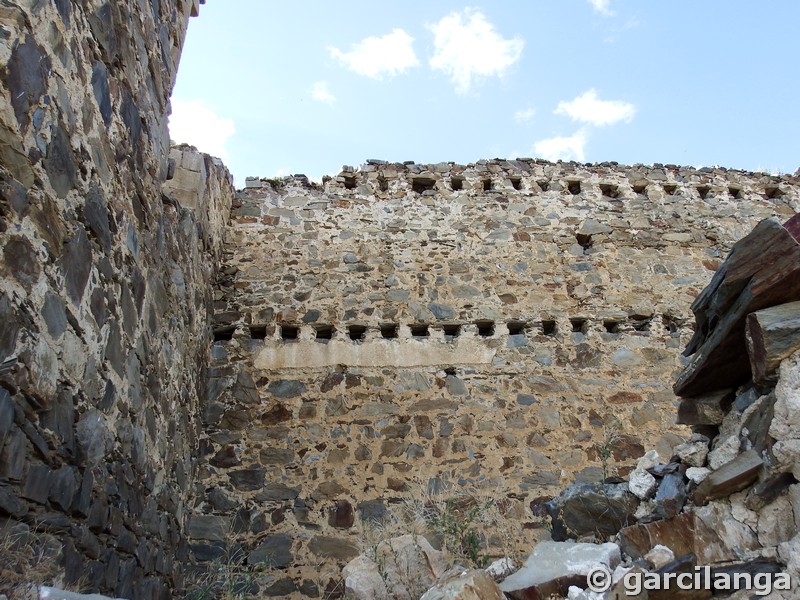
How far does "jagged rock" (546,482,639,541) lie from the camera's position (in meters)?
3.38

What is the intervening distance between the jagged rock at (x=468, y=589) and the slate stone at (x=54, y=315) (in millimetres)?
1843

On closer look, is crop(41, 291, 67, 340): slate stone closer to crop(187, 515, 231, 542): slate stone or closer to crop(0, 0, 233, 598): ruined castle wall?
crop(0, 0, 233, 598): ruined castle wall

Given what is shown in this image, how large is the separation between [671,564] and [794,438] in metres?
0.63

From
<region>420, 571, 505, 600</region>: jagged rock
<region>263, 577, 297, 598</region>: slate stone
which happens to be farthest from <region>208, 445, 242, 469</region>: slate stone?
<region>420, 571, 505, 600</region>: jagged rock

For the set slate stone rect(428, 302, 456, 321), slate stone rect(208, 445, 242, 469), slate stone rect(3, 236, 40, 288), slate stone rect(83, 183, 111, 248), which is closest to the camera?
slate stone rect(3, 236, 40, 288)

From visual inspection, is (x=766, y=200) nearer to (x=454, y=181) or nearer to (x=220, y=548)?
(x=454, y=181)

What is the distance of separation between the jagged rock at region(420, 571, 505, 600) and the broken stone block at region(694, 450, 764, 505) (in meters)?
0.92

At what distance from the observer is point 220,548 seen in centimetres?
539

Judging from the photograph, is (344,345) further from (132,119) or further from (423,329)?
(132,119)

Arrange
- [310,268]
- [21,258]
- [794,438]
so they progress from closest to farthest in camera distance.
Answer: [794,438] < [21,258] < [310,268]

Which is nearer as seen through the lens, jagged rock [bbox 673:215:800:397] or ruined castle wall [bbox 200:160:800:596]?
jagged rock [bbox 673:215:800:397]

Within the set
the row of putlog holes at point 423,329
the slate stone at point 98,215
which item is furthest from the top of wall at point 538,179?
the slate stone at point 98,215

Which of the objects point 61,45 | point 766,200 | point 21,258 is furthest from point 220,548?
point 766,200

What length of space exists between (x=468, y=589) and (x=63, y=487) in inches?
67.8
